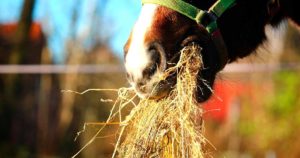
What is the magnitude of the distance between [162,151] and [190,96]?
25cm

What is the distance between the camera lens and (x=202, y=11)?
264cm

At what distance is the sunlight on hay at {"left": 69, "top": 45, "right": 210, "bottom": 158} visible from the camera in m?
2.50

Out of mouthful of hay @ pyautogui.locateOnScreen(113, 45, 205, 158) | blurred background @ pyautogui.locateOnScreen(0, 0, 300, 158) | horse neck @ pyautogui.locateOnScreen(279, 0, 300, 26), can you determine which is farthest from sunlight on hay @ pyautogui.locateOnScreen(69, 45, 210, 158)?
blurred background @ pyautogui.locateOnScreen(0, 0, 300, 158)

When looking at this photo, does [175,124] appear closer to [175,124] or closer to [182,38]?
[175,124]

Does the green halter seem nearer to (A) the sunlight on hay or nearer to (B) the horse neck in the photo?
(A) the sunlight on hay

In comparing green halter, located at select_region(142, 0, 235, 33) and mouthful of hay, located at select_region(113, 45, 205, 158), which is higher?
green halter, located at select_region(142, 0, 235, 33)

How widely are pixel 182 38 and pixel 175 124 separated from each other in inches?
13.7

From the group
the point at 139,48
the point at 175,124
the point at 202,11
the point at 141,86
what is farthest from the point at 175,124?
the point at 202,11

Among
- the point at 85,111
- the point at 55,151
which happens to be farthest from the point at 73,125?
the point at 55,151

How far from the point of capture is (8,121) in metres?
9.89

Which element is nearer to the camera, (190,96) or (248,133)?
(190,96)

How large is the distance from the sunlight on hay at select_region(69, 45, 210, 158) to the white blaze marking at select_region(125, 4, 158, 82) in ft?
0.39

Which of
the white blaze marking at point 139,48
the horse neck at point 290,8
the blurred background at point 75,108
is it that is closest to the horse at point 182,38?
the white blaze marking at point 139,48

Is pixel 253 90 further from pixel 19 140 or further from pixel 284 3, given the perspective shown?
pixel 284 3
